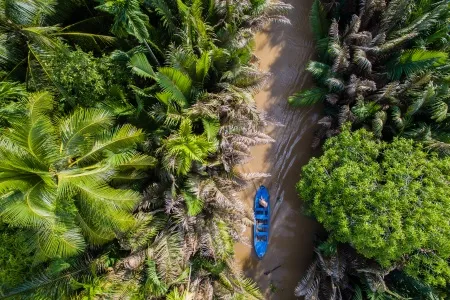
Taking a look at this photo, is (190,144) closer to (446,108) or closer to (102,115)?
(102,115)

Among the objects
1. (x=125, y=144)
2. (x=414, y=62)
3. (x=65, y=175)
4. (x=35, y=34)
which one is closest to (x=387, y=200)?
(x=414, y=62)

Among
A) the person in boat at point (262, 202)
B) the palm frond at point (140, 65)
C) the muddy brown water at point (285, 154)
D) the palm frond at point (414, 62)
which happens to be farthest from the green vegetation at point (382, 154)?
the palm frond at point (140, 65)

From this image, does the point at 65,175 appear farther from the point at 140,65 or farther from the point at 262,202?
the point at 262,202

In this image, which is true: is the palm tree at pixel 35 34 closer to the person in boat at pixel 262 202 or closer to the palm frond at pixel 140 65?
the palm frond at pixel 140 65

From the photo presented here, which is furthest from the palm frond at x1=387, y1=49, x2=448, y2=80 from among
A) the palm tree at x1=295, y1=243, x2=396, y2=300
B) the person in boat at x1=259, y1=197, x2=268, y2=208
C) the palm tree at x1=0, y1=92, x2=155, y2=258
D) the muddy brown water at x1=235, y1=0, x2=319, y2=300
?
the palm tree at x1=0, y1=92, x2=155, y2=258

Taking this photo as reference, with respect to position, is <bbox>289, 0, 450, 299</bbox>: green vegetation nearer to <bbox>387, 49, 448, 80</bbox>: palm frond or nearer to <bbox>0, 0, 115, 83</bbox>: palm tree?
<bbox>387, 49, 448, 80</bbox>: palm frond

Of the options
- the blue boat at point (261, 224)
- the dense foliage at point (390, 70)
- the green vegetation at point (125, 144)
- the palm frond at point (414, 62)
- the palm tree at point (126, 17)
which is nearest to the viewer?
the green vegetation at point (125, 144)
